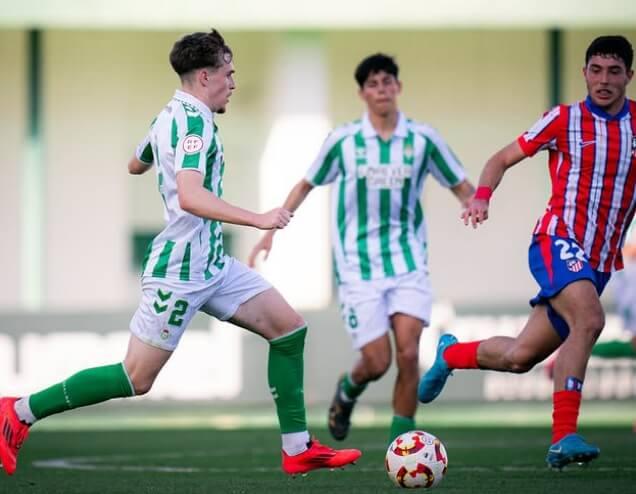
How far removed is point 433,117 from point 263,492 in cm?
1634

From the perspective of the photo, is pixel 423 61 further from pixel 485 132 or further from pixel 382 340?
pixel 382 340

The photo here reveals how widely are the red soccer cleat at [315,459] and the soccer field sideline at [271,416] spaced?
5876mm

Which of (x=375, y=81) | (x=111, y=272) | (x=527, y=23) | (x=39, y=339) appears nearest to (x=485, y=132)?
(x=527, y=23)

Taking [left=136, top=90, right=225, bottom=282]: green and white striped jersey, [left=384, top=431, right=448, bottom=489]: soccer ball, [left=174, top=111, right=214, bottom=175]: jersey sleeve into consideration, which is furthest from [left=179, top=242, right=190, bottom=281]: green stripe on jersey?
[left=384, top=431, right=448, bottom=489]: soccer ball

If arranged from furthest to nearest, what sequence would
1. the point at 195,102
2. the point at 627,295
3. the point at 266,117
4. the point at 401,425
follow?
the point at 266,117 < the point at 627,295 < the point at 401,425 < the point at 195,102

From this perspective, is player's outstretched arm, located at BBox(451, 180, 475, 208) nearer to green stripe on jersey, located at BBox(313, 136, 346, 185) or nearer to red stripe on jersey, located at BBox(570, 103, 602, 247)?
green stripe on jersey, located at BBox(313, 136, 346, 185)

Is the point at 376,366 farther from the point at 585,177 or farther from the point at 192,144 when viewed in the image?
the point at 192,144

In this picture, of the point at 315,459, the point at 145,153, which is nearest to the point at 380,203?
the point at 145,153

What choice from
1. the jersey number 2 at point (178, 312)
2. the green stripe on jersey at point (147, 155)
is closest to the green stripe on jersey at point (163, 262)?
the jersey number 2 at point (178, 312)

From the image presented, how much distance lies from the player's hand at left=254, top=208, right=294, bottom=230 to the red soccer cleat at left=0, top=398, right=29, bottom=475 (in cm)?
143

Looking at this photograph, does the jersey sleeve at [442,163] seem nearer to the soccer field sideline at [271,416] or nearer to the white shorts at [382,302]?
the white shorts at [382,302]

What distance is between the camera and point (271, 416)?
50.3 feet

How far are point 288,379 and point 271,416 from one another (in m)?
8.56

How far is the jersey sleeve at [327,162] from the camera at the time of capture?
916cm
